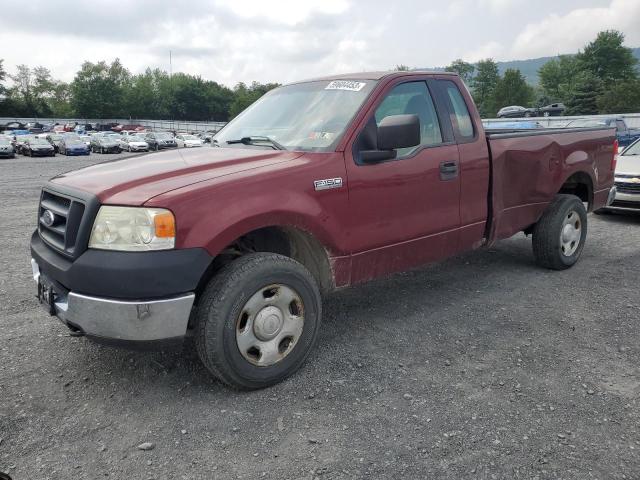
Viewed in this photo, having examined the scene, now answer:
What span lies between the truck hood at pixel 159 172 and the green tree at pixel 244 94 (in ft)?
303

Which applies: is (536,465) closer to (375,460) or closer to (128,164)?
(375,460)

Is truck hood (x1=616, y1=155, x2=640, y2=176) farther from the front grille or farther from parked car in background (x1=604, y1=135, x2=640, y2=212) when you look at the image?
the front grille

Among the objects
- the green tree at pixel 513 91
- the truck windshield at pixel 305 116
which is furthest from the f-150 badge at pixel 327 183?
the green tree at pixel 513 91

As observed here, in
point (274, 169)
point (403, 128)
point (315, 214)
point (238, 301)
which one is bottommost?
point (238, 301)

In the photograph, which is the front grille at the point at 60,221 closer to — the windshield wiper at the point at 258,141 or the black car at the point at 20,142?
the windshield wiper at the point at 258,141

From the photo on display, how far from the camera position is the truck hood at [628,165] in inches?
323

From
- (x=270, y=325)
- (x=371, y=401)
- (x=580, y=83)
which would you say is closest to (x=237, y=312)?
(x=270, y=325)

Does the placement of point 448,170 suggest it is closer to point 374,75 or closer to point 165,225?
point 374,75

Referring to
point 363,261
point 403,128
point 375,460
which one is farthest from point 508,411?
point 403,128

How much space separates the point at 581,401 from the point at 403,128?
6.37 ft

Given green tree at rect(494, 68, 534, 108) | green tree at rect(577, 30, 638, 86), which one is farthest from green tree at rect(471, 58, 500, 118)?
green tree at rect(577, 30, 638, 86)

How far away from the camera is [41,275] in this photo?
128 inches

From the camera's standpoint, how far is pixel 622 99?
49781 mm

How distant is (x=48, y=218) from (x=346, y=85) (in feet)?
7.36
